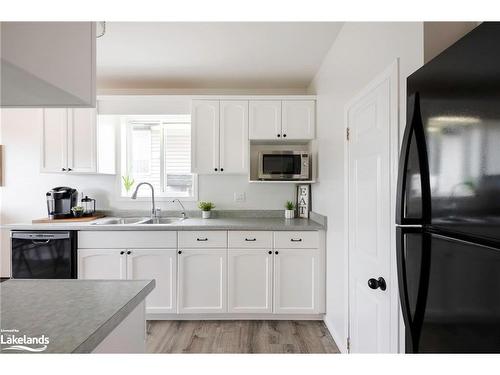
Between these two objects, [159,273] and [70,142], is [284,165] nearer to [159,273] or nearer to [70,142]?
[159,273]

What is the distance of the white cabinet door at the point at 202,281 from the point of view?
2.60 m

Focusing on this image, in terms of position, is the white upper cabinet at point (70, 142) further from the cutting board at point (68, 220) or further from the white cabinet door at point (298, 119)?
the white cabinet door at point (298, 119)

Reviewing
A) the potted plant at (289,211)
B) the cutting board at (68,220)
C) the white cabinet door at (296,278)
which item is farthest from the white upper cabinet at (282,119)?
the cutting board at (68,220)

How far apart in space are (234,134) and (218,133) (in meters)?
0.17

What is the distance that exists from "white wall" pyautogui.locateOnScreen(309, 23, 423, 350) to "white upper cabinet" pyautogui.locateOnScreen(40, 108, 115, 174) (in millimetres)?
2300

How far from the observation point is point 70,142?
9.55ft

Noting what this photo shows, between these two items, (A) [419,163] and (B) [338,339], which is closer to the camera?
(A) [419,163]

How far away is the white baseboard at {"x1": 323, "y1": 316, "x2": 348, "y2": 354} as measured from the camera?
203 centimetres

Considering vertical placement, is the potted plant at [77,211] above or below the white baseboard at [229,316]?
above

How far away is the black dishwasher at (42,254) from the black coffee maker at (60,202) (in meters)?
0.43

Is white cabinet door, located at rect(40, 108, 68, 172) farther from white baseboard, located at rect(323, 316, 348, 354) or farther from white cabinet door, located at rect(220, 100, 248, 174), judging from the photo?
white baseboard, located at rect(323, 316, 348, 354)

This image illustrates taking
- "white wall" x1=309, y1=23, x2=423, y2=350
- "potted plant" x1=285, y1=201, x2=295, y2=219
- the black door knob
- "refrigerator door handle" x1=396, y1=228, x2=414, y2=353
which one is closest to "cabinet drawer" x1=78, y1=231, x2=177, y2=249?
"potted plant" x1=285, y1=201, x2=295, y2=219

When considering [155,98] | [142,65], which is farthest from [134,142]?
[142,65]

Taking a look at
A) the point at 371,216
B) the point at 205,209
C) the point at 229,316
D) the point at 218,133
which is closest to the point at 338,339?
the point at 229,316
